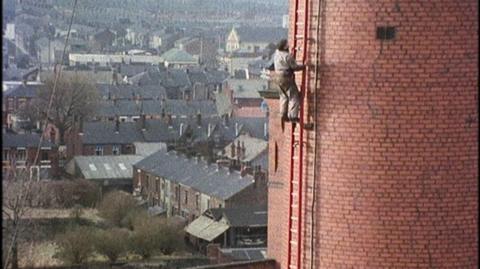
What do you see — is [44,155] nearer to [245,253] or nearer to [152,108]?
[152,108]

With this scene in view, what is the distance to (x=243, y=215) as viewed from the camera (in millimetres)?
44156

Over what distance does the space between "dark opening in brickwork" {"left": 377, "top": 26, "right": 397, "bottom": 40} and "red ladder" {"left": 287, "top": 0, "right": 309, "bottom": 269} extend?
2.15 feet

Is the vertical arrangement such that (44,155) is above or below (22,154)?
below

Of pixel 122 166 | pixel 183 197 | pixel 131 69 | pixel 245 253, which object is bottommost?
pixel 131 69

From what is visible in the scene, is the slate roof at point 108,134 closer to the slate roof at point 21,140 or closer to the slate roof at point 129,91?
the slate roof at point 21,140

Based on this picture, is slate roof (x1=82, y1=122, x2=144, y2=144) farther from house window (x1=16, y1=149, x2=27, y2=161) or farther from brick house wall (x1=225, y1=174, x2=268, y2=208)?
brick house wall (x1=225, y1=174, x2=268, y2=208)

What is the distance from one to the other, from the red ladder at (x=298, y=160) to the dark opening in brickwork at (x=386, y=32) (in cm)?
66

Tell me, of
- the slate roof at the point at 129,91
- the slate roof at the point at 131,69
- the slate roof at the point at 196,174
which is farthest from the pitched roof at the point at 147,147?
the slate roof at the point at 131,69

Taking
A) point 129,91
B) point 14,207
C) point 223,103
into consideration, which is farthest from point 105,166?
point 129,91

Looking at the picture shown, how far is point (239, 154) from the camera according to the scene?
56.2m

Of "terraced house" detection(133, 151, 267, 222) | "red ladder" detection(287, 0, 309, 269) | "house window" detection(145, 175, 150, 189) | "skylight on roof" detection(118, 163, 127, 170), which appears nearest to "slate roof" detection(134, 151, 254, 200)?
"terraced house" detection(133, 151, 267, 222)

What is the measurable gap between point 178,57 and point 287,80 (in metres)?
107

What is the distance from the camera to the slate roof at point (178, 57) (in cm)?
11344

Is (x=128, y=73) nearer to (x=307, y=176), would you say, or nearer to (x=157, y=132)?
(x=157, y=132)
